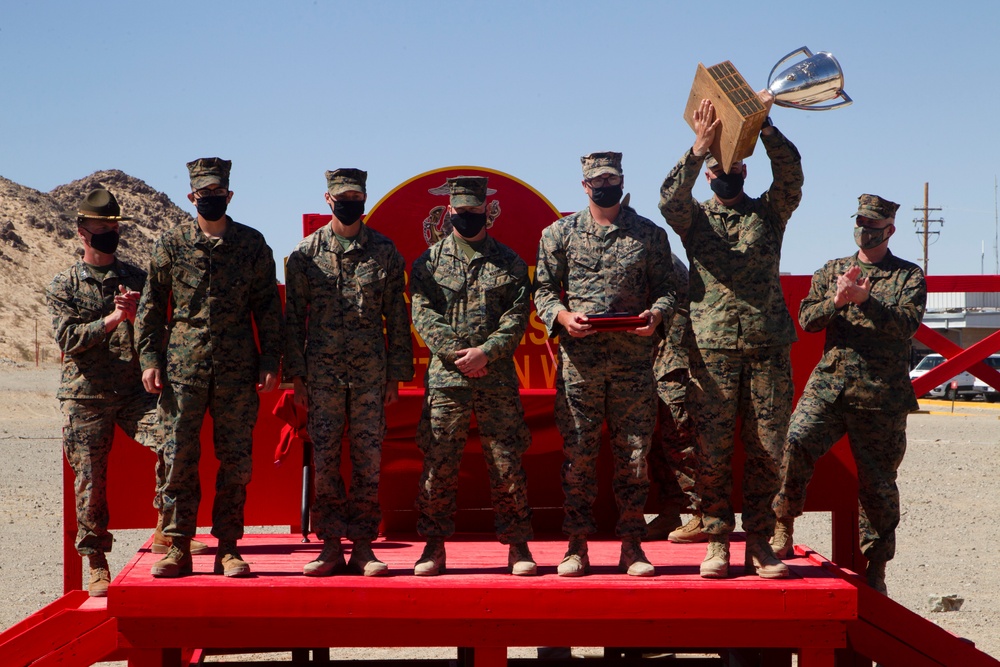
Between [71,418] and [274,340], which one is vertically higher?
[274,340]

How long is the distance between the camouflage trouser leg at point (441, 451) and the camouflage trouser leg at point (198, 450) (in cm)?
88

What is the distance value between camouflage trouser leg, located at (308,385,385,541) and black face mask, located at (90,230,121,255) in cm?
169

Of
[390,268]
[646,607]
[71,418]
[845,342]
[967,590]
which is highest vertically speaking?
[390,268]

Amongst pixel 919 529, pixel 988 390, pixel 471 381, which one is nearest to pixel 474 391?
pixel 471 381

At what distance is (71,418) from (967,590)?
811 centimetres

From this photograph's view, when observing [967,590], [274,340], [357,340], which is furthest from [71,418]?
[967,590]

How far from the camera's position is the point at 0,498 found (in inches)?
608

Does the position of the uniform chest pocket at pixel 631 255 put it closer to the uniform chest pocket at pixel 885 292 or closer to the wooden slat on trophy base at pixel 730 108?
the wooden slat on trophy base at pixel 730 108

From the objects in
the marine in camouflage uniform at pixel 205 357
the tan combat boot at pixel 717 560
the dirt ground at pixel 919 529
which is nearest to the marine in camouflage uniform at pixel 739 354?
the tan combat boot at pixel 717 560

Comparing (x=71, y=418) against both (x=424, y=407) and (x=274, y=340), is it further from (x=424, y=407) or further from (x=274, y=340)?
(x=424, y=407)

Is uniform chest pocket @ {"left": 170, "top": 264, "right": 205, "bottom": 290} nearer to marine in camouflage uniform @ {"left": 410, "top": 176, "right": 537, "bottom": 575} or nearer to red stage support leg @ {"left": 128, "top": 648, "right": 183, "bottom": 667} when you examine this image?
marine in camouflage uniform @ {"left": 410, "top": 176, "right": 537, "bottom": 575}

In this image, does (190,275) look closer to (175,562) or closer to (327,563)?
(175,562)

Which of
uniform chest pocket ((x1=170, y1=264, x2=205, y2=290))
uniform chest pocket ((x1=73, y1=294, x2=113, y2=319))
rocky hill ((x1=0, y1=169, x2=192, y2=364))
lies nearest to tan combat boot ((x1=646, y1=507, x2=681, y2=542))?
uniform chest pocket ((x1=170, y1=264, x2=205, y2=290))

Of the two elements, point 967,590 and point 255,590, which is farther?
point 967,590
